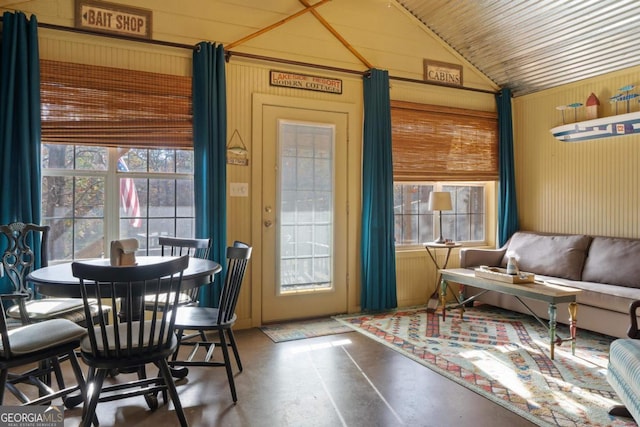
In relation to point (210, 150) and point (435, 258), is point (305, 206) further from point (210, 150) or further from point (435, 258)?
point (435, 258)

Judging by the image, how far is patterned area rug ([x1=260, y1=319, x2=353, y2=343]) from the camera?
4084 millimetres

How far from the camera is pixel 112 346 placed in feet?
7.46

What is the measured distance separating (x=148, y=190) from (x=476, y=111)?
162 inches

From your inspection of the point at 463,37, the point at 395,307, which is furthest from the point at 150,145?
the point at 463,37

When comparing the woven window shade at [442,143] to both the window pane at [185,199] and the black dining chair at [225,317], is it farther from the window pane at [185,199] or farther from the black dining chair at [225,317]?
the black dining chair at [225,317]

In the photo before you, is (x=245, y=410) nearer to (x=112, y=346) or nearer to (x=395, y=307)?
(x=112, y=346)

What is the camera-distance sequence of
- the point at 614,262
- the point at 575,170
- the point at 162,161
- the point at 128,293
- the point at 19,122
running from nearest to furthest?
the point at 128,293, the point at 19,122, the point at 162,161, the point at 614,262, the point at 575,170

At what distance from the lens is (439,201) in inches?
199

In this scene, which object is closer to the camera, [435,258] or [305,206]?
[305,206]

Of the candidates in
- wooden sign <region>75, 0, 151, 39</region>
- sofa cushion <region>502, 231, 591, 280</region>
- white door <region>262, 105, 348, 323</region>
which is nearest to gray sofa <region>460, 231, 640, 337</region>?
sofa cushion <region>502, 231, 591, 280</region>

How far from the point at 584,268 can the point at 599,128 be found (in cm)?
155

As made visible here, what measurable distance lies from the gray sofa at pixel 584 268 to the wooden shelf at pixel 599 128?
113 cm

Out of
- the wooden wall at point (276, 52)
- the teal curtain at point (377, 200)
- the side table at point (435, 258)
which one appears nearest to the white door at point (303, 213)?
the wooden wall at point (276, 52)

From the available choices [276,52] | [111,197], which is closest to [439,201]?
[276,52]
